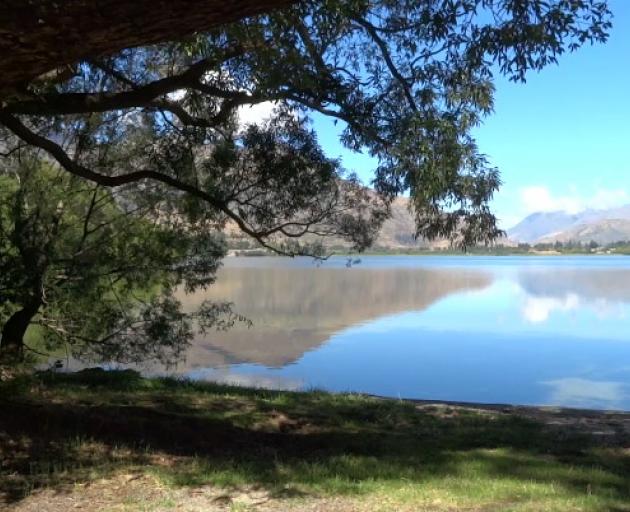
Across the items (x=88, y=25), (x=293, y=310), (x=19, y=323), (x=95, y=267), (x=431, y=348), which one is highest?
(x=88, y=25)

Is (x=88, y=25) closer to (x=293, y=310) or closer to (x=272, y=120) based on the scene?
(x=272, y=120)

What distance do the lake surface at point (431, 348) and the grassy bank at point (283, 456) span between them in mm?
5638

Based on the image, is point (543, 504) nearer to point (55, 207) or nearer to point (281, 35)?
point (281, 35)

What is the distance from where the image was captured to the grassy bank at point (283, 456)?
448 cm

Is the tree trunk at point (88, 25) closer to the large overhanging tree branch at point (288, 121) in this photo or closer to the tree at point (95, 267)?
the large overhanging tree branch at point (288, 121)

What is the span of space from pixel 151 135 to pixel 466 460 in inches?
269

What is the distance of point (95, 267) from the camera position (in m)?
11.5

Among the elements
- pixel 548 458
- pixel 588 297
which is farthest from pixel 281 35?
pixel 588 297

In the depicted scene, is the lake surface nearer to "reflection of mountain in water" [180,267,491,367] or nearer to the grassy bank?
"reflection of mountain in water" [180,267,491,367]

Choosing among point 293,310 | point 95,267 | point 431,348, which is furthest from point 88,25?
point 293,310

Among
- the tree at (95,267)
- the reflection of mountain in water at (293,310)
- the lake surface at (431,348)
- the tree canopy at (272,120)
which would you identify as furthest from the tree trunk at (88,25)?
the reflection of mountain in water at (293,310)

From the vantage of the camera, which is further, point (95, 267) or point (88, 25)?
point (95, 267)

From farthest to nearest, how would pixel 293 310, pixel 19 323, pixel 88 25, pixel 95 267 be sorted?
pixel 293 310
pixel 95 267
pixel 19 323
pixel 88 25

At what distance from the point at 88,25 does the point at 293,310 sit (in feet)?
81.6
